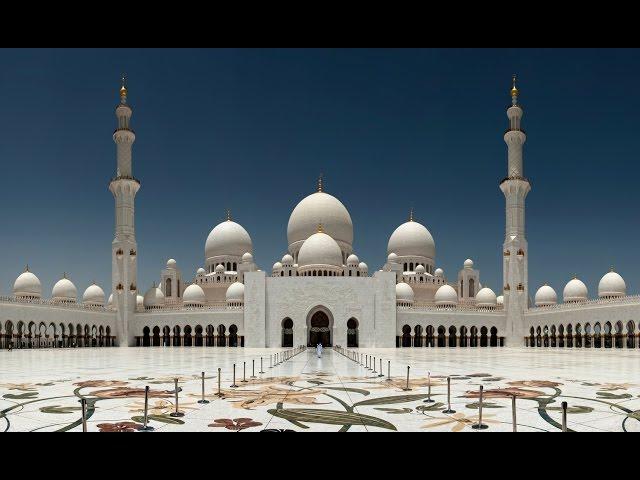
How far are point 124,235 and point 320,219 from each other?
14.5m

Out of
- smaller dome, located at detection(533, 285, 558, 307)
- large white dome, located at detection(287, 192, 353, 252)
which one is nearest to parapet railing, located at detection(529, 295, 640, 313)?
smaller dome, located at detection(533, 285, 558, 307)

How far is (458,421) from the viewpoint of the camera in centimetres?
617

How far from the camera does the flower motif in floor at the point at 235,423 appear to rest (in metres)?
5.79

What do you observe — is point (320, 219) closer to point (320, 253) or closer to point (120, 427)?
point (320, 253)

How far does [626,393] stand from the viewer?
8711 mm

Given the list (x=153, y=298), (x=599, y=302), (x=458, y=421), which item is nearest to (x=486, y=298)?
(x=599, y=302)

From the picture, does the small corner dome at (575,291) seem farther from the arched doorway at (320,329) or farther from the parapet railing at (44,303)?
the parapet railing at (44,303)

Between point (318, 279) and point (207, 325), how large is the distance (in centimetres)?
846

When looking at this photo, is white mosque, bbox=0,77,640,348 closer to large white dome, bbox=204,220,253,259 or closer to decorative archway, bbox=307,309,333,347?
decorative archway, bbox=307,309,333,347

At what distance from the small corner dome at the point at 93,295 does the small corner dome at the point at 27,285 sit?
15.9 feet

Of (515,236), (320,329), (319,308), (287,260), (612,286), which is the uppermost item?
(515,236)

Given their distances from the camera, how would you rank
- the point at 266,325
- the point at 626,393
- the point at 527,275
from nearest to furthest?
the point at 626,393 → the point at 266,325 → the point at 527,275

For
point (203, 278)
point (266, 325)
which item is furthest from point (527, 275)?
point (203, 278)
